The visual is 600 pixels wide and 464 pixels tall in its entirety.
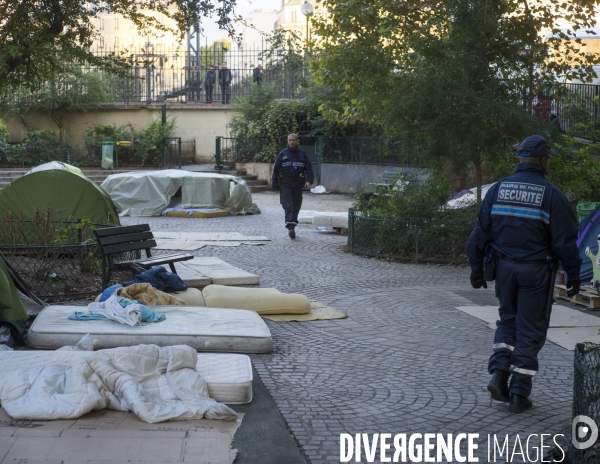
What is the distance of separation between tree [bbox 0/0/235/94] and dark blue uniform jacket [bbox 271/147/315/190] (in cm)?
360

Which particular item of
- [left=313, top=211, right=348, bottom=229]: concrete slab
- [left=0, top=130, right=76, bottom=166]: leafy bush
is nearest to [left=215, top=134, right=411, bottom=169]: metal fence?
[left=0, top=130, right=76, bottom=166]: leafy bush

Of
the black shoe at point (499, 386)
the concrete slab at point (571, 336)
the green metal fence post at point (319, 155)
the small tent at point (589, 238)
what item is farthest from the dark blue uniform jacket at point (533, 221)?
the green metal fence post at point (319, 155)

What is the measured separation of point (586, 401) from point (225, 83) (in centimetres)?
2941

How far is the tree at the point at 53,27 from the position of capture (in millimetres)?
10672

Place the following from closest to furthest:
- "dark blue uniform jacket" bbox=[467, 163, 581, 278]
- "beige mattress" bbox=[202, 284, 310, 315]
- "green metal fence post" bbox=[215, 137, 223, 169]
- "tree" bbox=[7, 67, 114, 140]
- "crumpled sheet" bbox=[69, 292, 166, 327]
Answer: "dark blue uniform jacket" bbox=[467, 163, 581, 278], "crumpled sheet" bbox=[69, 292, 166, 327], "beige mattress" bbox=[202, 284, 310, 315], "green metal fence post" bbox=[215, 137, 223, 169], "tree" bbox=[7, 67, 114, 140]

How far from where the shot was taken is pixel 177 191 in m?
21.1

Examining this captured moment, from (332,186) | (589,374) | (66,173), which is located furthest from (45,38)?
(332,186)

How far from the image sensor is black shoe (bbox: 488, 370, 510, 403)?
581cm

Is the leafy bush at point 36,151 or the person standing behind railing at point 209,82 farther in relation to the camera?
the person standing behind railing at point 209,82

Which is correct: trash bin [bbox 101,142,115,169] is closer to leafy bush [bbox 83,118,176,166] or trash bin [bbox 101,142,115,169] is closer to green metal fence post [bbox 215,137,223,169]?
leafy bush [bbox 83,118,176,166]

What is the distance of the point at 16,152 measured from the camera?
2823 centimetres

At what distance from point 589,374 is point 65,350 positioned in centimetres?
388

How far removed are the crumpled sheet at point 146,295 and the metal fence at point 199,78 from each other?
24.0 meters

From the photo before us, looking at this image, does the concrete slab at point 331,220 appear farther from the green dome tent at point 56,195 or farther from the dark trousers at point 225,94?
the dark trousers at point 225,94
